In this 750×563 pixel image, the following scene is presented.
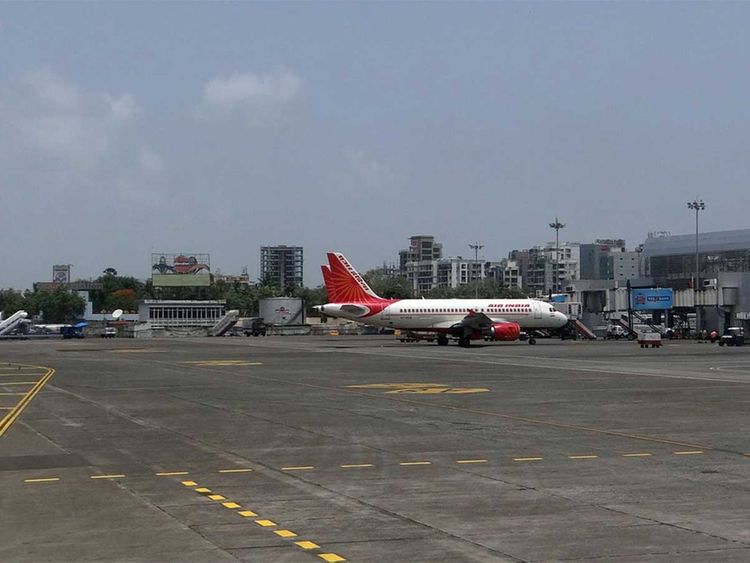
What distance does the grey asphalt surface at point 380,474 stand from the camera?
40.8 ft

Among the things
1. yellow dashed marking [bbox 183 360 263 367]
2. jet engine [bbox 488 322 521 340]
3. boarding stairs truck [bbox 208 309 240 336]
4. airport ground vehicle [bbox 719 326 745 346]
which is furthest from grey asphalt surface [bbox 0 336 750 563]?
boarding stairs truck [bbox 208 309 240 336]

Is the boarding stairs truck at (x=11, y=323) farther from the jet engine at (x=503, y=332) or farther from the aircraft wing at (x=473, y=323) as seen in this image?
the jet engine at (x=503, y=332)

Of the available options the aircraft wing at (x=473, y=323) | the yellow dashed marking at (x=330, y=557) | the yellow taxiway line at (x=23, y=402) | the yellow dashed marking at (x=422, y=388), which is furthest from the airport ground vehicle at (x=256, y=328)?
the yellow dashed marking at (x=330, y=557)

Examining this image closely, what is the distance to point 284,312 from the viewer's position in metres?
179

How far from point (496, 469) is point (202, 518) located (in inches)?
243

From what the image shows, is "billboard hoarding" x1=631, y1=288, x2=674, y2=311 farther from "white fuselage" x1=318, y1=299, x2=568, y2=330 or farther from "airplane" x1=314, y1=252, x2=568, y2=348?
"white fuselage" x1=318, y1=299, x2=568, y2=330

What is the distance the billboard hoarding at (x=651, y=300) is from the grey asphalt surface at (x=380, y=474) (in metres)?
91.3

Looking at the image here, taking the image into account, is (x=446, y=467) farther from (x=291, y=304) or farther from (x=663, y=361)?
(x=291, y=304)

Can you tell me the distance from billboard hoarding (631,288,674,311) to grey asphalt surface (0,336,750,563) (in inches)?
3593

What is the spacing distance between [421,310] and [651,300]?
4613cm

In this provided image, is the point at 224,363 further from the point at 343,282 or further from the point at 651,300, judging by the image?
the point at 651,300

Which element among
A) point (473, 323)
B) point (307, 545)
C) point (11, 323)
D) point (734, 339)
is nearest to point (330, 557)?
point (307, 545)

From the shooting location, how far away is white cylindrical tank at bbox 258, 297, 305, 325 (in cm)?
17875

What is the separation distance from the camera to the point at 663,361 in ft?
196
